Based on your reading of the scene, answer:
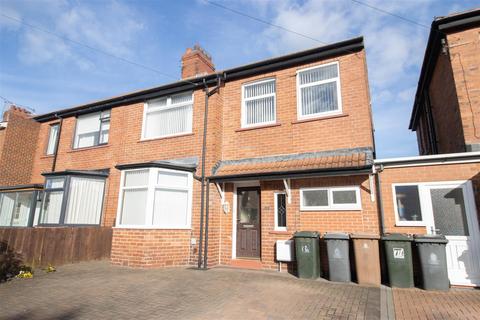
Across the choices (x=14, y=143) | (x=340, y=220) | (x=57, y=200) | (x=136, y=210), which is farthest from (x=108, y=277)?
(x=14, y=143)

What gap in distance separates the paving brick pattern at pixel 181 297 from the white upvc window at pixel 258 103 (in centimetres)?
456

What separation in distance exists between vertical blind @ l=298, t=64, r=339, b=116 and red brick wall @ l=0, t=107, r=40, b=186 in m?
12.7

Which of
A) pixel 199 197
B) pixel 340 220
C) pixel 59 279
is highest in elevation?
pixel 199 197

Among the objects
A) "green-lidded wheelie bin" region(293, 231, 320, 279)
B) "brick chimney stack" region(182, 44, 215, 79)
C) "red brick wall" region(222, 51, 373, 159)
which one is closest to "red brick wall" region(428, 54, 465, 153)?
"red brick wall" region(222, 51, 373, 159)

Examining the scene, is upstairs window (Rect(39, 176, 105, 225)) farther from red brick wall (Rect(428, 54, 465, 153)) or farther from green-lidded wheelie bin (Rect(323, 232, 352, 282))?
red brick wall (Rect(428, 54, 465, 153))

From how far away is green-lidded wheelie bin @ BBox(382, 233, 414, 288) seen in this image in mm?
5922

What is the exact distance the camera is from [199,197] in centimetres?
883

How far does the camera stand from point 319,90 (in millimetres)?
8531

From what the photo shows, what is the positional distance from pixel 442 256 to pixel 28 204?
45.0ft

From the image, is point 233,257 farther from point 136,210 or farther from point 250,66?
point 250,66

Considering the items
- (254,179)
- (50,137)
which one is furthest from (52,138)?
(254,179)

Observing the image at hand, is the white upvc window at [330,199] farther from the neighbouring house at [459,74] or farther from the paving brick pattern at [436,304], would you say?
the neighbouring house at [459,74]

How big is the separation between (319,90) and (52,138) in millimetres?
12267

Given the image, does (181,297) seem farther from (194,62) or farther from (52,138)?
(52,138)
